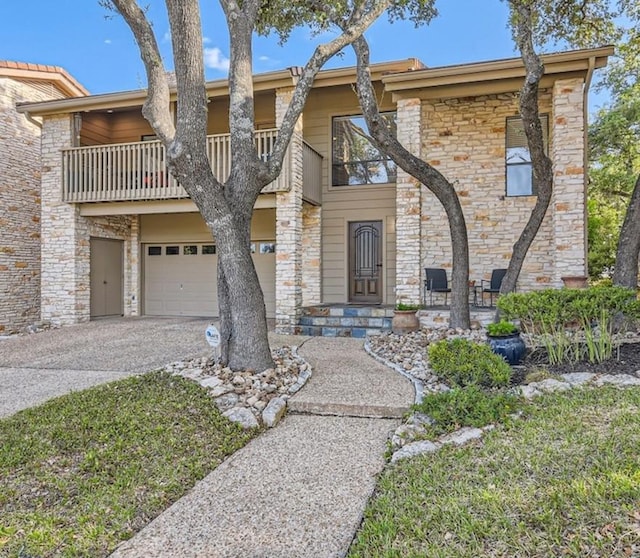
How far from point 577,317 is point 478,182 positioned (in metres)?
5.00

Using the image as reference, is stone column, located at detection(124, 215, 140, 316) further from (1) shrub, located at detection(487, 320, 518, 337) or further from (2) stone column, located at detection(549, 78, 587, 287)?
(2) stone column, located at detection(549, 78, 587, 287)

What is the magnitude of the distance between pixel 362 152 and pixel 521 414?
26.3 ft

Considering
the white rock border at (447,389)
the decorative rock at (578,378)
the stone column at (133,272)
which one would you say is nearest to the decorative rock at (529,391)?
the white rock border at (447,389)

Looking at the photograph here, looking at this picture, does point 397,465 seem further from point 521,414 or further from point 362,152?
point 362,152

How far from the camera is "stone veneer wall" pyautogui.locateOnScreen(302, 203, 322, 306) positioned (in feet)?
35.2

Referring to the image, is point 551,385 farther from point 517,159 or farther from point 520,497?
point 517,159

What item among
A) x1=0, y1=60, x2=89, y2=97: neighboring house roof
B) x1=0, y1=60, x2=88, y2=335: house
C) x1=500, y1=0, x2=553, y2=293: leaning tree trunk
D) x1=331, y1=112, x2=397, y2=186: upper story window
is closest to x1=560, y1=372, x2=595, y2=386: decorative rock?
x1=500, y1=0, x2=553, y2=293: leaning tree trunk

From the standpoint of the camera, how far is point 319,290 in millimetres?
10719

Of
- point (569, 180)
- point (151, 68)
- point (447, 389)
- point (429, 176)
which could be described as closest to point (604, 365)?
point (447, 389)

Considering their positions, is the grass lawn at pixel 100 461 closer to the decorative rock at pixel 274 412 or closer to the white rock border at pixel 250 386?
the white rock border at pixel 250 386

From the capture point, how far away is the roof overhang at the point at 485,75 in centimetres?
799

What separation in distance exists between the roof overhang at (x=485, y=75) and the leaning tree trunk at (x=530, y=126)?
89 centimetres

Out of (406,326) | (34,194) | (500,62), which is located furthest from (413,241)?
(34,194)

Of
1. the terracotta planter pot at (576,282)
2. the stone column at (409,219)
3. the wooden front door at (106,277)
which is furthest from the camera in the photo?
the wooden front door at (106,277)
